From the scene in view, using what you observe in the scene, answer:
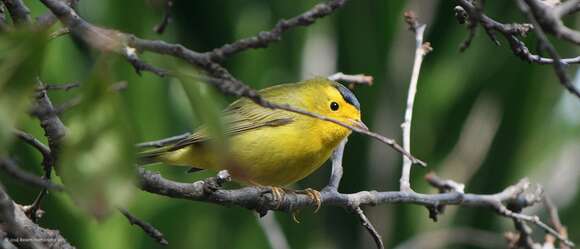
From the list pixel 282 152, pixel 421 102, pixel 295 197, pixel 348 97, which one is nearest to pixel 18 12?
pixel 295 197

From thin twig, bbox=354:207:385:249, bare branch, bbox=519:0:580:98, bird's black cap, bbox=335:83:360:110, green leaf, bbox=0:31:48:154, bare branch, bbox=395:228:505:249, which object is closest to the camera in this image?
green leaf, bbox=0:31:48:154

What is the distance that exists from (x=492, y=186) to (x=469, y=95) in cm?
72

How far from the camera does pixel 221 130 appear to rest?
3.49 feet

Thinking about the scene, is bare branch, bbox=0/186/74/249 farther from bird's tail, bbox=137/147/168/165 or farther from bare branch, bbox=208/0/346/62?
bird's tail, bbox=137/147/168/165

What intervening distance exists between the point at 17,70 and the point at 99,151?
5.6 inches

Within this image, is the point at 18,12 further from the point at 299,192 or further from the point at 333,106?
the point at 333,106

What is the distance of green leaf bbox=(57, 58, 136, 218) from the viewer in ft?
3.24

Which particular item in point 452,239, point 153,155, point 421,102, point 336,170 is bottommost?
point 452,239

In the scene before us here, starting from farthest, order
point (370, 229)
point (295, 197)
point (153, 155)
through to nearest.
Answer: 1. point (153, 155)
2. point (295, 197)
3. point (370, 229)

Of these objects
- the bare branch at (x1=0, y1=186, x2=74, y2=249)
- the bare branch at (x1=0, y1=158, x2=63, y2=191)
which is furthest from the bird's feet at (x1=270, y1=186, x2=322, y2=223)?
the bare branch at (x1=0, y1=158, x2=63, y2=191)

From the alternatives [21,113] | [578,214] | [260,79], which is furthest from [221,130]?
[578,214]

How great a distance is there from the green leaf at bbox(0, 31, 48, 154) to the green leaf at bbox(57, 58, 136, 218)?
2.7 inches

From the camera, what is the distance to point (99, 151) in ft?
3.30

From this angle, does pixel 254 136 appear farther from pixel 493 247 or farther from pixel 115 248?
pixel 493 247
